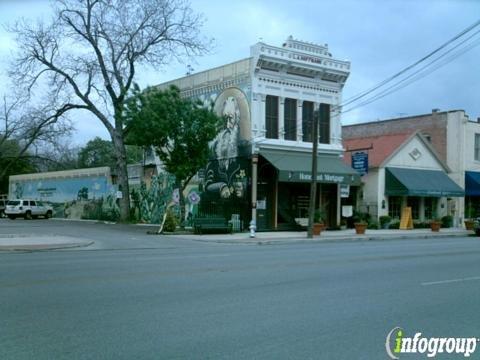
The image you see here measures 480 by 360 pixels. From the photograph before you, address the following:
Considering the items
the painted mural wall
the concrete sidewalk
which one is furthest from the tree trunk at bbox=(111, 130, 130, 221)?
the concrete sidewalk

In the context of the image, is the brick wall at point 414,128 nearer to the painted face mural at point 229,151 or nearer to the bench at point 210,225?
the painted face mural at point 229,151

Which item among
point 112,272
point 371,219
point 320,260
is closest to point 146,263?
point 112,272

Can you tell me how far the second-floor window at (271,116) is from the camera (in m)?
31.6

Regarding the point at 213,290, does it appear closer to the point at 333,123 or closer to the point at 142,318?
the point at 142,318

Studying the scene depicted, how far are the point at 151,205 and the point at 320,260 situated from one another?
25.2 meters

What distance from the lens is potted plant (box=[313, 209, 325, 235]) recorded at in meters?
29.9

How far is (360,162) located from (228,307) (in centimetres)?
2738

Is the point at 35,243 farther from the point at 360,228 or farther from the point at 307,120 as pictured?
the point at 307,120

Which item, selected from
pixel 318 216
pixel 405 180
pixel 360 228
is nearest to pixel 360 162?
pixel 405 180

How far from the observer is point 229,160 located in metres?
32.5

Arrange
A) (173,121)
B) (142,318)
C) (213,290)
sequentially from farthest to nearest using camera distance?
1. (173,121)
2. (213,290)
3. (142,318)

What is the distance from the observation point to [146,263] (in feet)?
48.9

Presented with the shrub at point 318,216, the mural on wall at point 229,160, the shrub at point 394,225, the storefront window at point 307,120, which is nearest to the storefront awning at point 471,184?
the shrub at point 394,225

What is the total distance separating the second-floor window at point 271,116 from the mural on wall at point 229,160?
1.16 meters
